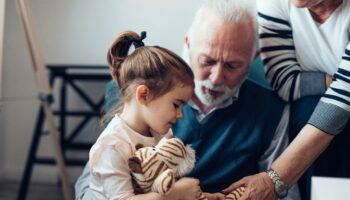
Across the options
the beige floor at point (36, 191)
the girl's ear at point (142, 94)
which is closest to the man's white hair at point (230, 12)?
the girl's ear at point (142, 94)

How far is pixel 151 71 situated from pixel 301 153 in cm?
54

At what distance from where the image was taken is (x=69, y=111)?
101 inches

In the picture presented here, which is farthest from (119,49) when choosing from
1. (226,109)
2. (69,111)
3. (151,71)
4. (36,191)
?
(36,191)

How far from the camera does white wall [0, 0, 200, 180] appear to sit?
231 centimetres

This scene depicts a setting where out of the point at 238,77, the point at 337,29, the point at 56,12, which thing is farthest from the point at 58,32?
the point at 337,29

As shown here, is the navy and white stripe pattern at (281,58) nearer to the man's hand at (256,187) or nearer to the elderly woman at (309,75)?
the elderly woman at (309,75)

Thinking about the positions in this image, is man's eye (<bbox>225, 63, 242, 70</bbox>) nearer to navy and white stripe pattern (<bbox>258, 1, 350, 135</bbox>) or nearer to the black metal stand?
navy and white stripe pattern (<bbox>258, 1, 350, 135</bbox>)

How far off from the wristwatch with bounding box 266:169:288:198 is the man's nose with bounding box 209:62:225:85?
297 mm

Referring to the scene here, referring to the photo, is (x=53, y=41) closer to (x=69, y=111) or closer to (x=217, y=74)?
(x=69, y=111)

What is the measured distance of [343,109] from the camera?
136 cm

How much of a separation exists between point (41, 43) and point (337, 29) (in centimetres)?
166

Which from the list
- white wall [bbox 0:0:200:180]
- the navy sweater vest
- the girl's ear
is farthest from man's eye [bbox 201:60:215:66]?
white wall [bbox 0:0:200:180]

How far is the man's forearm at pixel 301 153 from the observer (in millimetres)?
1381

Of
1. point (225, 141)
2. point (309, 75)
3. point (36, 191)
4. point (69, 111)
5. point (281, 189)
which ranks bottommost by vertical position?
point (36, 191)
